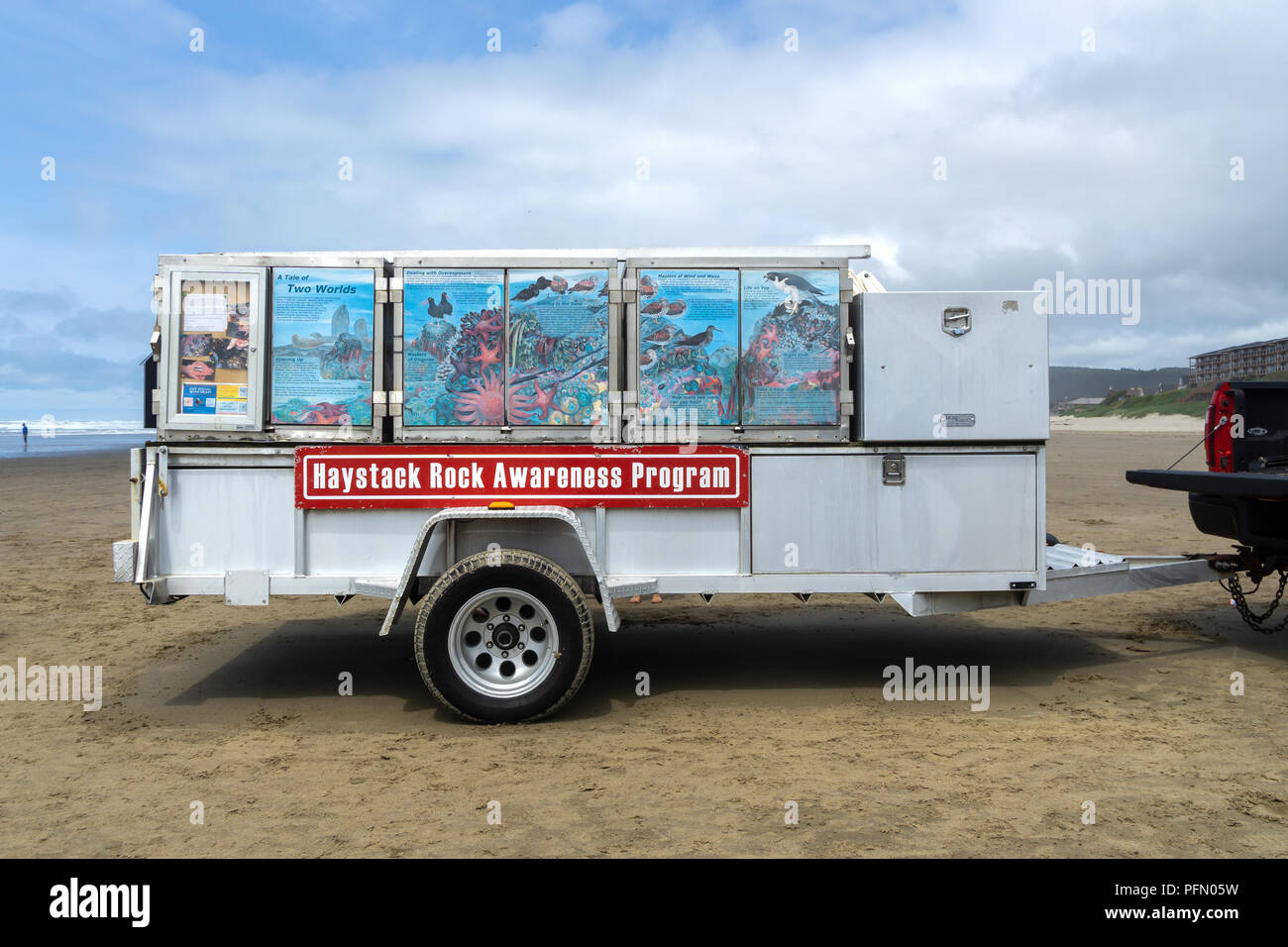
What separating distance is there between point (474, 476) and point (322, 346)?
4.14 feet

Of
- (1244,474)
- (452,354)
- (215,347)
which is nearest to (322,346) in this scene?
(215,347)

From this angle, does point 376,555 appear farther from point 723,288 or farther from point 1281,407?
point 1281,407

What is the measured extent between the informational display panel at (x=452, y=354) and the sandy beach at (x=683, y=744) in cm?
194

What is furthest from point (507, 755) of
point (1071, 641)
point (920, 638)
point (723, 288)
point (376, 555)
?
point (1071, 641)

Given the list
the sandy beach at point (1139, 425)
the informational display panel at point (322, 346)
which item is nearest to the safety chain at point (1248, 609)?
the informational display panel at point (322, 346)

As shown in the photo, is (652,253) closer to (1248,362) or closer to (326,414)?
(326,414)

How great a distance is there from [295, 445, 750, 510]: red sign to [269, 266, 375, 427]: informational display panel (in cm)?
26

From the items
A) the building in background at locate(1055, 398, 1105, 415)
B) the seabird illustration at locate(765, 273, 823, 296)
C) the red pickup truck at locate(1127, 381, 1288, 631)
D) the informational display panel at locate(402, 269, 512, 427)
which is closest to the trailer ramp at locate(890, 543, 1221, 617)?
the red pickup truck at locate(1127, 381, 1288, 631)

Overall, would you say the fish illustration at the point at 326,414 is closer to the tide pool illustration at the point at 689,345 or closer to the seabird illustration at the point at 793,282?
Result: the tide pool illustration at the point at 689,345

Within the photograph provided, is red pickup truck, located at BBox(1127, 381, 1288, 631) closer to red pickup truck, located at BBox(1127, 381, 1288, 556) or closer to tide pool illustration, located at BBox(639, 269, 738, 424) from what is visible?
red pickup truck, located at BBox(1127, 381, 1288, 556)

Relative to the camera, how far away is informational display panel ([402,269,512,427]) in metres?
5.77
